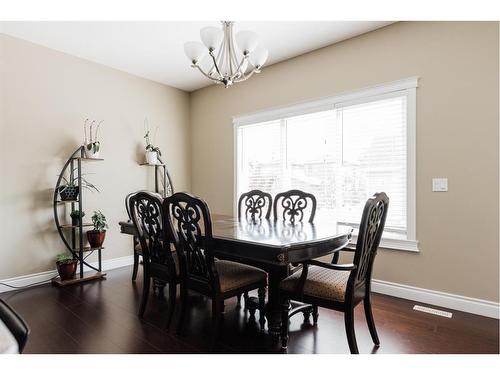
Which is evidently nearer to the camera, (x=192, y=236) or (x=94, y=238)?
(x=192, y=236)

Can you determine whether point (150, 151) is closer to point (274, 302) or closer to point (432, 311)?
point (274, 302)

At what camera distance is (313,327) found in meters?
2.31

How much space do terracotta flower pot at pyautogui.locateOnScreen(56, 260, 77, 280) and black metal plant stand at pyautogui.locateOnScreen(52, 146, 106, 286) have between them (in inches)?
2.1

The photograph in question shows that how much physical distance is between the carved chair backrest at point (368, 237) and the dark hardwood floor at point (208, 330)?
20.7 inches

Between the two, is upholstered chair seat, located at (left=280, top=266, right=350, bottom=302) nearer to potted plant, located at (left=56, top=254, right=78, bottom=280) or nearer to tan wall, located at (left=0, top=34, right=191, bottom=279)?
potted plant, located at (left=56, top=254, right=78, bottom=280)

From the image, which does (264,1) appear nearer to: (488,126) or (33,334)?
(488,126)

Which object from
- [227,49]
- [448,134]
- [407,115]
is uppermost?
[227,49]

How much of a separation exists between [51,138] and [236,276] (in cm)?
288

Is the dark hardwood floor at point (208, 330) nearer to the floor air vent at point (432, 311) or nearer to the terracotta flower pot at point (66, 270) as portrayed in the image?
the floor air vent at point (432, 311)

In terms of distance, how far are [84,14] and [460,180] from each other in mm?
3011

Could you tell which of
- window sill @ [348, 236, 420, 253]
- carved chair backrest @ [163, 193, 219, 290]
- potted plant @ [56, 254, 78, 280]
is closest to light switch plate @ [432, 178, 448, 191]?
window sill @ [348, 236, 420, 253]

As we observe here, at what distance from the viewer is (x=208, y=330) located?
7.47 ft

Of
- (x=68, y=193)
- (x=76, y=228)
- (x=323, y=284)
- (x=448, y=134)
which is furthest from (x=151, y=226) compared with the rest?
(x=448, y=134)

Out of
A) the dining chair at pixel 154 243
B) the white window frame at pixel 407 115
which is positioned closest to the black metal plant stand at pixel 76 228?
the dining chair at pixel 154 243
